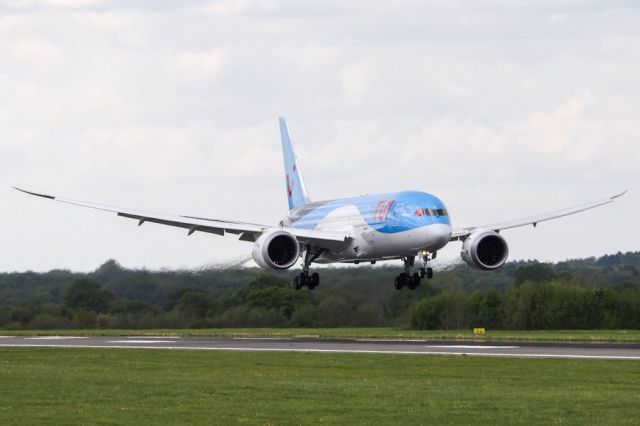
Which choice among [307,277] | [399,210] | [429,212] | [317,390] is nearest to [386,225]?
[399,210]

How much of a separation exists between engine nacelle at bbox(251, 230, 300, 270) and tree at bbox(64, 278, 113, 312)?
34.6m

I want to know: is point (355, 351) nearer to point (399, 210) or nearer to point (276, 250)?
point (399, 210)

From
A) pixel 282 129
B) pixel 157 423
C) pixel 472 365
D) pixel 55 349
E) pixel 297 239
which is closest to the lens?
pixel 157 423

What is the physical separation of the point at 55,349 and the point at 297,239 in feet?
53.0

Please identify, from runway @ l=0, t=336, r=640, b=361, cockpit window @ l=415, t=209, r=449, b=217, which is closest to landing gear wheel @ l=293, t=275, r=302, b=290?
runway @ l=0, t=336, r=640, b=361

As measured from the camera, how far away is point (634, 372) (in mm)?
52531

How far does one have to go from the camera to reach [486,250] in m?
82.1

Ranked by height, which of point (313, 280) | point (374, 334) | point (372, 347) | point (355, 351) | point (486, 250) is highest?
point (486, 250)

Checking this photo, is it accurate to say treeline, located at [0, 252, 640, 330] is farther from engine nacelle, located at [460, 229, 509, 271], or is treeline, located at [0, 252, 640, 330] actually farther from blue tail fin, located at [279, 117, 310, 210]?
engine nacelle, located at [460, 229, 509, 271]

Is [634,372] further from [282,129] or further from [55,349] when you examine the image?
[282,129]

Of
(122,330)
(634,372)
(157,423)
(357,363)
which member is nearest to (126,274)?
(122,330)

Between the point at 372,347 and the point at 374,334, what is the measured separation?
21.6 meters

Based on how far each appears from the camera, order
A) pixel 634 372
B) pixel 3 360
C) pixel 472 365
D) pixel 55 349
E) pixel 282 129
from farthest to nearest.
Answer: pixel 282 129, pixel 55 349, pixel 3 360, pixel 472 365, pixel 634 372

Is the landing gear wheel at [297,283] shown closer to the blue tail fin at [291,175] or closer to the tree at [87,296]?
the blue tail fin at [291,175]
